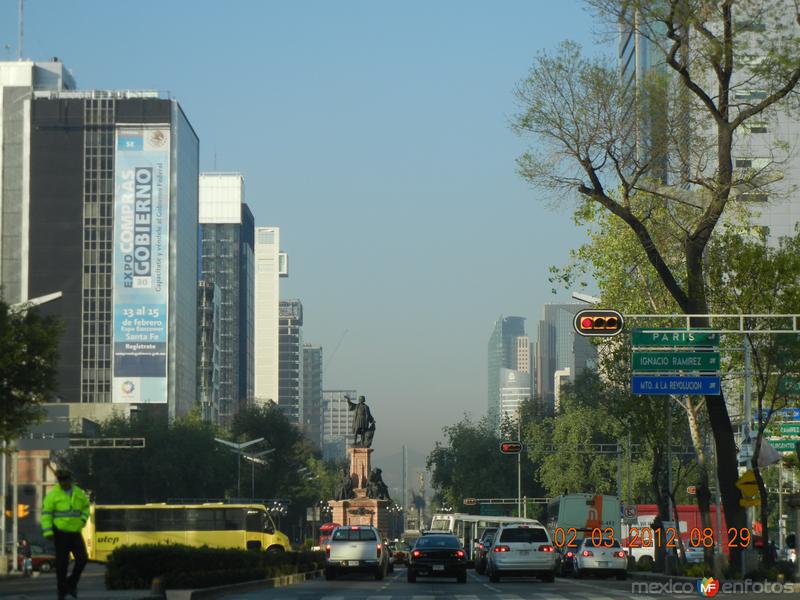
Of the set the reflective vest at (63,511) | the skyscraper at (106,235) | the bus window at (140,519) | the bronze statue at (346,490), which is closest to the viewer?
the reflective vest at (63,511)

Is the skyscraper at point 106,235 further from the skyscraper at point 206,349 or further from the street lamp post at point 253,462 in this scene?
the skyscraper at point 206,349

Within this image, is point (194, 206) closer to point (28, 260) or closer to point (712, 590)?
point (28, 260)

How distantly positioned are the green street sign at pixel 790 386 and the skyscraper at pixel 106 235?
103 m

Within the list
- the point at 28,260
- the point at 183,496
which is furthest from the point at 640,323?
the point at 28,260

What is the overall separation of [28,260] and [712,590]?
404 ft

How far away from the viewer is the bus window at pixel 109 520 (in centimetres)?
6594

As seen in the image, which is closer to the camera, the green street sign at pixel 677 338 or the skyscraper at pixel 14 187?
the green street sign at pixel 677 338

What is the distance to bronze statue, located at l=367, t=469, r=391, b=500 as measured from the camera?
8238 cm

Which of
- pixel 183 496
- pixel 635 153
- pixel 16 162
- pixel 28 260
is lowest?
pixel 183 496

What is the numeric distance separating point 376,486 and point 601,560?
3646cm

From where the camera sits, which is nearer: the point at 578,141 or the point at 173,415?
the point at 578,141

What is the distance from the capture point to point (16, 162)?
143 m

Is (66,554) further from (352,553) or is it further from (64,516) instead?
(352,553)

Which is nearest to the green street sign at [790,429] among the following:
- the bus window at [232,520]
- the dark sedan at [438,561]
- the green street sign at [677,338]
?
the green street sign at [677,338]
